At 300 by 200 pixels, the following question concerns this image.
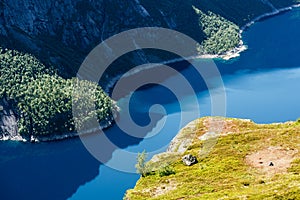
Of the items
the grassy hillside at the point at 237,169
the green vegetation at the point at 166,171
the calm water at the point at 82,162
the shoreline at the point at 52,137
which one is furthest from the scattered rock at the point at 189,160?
the shoreline at the point at 52,137

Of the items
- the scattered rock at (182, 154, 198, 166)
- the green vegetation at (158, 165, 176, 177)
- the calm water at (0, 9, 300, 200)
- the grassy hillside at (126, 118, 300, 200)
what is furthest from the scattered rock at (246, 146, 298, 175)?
the calm water at (0, 9, 300, 200)

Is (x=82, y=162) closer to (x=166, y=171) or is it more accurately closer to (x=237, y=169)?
(x=166, y=171)

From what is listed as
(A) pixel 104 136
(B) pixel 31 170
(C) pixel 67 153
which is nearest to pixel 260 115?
(A) pixel 104 136

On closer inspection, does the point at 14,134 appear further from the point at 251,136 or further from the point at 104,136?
the point at 251,136

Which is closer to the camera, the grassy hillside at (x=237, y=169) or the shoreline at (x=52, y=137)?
the grassy hillside at (x=237, y=169)

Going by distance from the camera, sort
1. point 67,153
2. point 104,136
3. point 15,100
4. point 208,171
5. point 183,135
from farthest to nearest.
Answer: point 15,100 → point 104,136 → point 67,153 → point 183,135 → point 208,171

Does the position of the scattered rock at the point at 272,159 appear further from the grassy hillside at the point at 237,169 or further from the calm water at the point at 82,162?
the calm water at the point at 82,162
